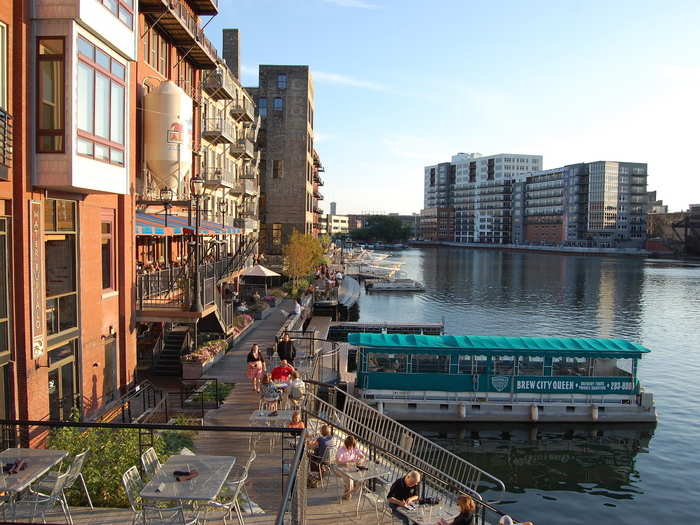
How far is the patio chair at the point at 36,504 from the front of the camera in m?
8.50

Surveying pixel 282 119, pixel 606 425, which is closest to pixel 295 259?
pixel 282 119

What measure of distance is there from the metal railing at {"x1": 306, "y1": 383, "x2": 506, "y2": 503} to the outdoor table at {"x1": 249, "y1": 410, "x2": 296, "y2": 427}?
6.16ft

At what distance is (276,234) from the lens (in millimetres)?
78250

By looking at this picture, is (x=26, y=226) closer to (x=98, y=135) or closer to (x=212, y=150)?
(x=98, y=135)

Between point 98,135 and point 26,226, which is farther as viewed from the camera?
point 98,135

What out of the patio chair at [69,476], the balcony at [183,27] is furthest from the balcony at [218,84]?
the patio chair at [69,476]

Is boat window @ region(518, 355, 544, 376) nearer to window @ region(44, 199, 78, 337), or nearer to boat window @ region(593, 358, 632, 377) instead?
boat window @ region(593, 358, 632, 377)

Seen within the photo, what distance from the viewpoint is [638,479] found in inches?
949

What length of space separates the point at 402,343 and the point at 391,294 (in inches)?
2310

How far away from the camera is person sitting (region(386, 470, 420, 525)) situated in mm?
12070

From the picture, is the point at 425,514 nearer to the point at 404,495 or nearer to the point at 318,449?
the point at 404,495

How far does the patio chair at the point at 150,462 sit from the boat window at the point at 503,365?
20714 mm

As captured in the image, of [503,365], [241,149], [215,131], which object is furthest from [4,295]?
[241,149]

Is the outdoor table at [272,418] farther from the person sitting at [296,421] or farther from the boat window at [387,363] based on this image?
the boat window at [387,363]
